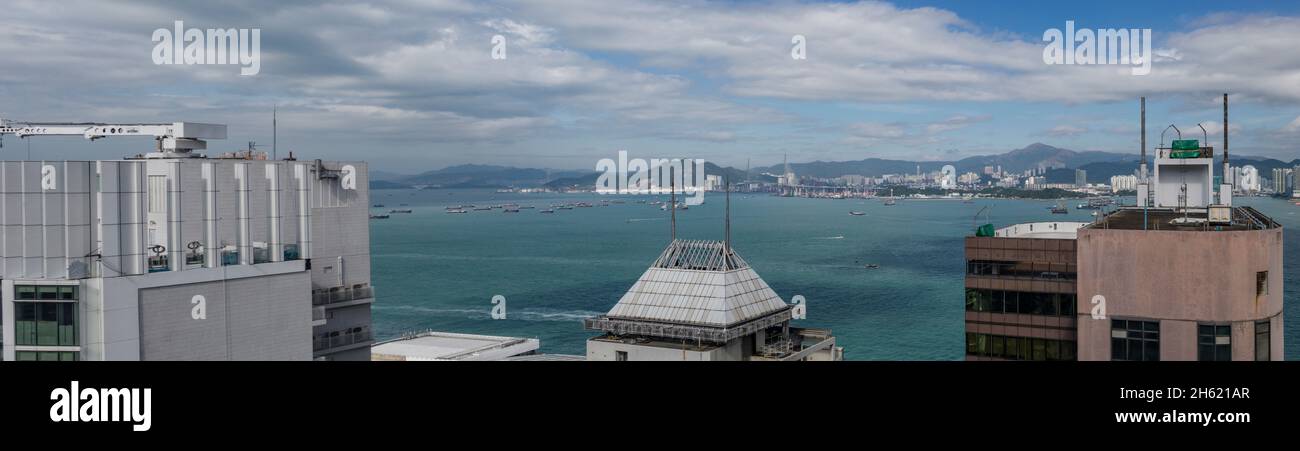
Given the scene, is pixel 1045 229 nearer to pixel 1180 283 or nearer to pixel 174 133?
pixel 1180 283

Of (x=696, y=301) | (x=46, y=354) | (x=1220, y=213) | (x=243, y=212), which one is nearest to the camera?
(x=46, y=354)

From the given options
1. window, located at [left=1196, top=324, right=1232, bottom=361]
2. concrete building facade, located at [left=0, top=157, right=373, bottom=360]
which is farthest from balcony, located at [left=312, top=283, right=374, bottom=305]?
window, located at [left=1196, top=324, right=1232, bottom=361]

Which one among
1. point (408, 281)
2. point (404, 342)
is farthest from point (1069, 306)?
point (408, 281)

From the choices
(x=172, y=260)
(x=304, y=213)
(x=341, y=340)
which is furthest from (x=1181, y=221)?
(x=172, y=260)

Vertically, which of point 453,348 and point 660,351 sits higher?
point 660,351

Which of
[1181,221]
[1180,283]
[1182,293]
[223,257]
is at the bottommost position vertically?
[1182,293]

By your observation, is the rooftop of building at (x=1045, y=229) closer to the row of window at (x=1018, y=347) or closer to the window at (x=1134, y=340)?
the row of window at (x=1018, y=347)
